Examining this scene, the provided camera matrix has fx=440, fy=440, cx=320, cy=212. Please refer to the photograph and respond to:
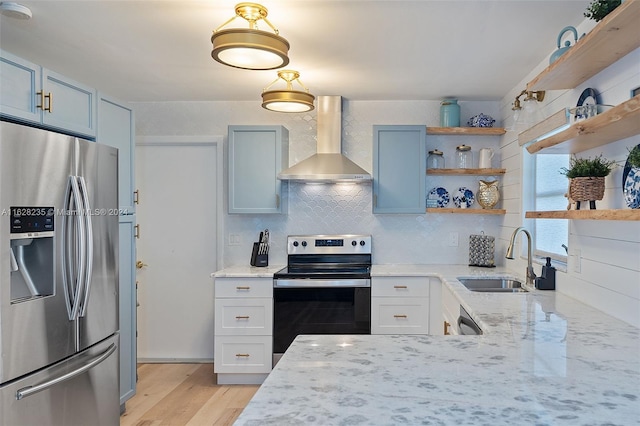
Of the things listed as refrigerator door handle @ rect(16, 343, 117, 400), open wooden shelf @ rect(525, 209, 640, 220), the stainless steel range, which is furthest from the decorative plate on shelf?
refrigerator door handle @ rect(16, 343, 117, 400)

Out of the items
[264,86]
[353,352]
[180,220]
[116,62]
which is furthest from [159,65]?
[353,352]

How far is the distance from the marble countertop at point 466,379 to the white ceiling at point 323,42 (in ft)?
5.07

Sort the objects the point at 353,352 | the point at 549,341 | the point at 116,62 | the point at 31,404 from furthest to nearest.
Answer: the point at 116,62
the point at 31,404
the point at 549,341
the point at 353,352

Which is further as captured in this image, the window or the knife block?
the knife block

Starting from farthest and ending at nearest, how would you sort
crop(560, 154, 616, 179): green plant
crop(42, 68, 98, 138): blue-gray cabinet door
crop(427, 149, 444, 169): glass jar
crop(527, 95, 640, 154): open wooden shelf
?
crop(427, 149, 444, 169): glass jar, crop(42, 68, 98, 138): blue-gray cabinet door, crop(560, 154, 616, 179): green plant, crop(527, 95, 640, 154): open wooden shelf

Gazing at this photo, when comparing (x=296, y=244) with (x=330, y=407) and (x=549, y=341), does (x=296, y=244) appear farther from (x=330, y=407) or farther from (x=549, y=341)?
(x=330, y=407)

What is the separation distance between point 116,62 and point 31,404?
85.5 inches

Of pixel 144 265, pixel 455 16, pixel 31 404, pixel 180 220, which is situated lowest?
pixel 31 404

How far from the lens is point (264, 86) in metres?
3.59

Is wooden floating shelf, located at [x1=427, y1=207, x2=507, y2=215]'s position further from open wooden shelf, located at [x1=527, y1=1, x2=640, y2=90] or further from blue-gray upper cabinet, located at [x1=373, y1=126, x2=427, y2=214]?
open wooden shelf, located at [x1=527, y1=1, x2=640, y2=90]

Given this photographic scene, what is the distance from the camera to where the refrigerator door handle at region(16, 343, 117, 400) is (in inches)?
75.4

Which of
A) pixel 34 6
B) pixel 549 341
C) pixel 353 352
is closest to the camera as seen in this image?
pixel 353 352

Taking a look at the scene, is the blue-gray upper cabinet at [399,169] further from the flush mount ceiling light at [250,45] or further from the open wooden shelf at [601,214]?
the flush mount ceiling light at [250,45]

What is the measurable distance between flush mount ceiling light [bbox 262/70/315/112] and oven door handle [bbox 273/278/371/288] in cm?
133
